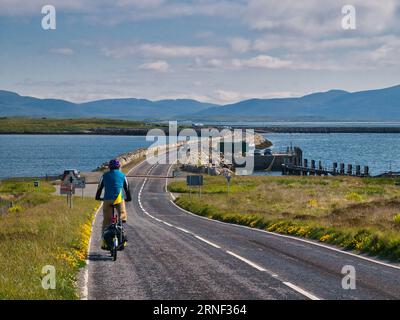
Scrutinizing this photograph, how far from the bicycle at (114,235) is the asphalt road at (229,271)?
331mm

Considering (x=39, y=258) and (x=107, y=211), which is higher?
(x=107, y=211)

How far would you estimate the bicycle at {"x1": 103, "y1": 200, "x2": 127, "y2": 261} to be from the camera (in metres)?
14.7

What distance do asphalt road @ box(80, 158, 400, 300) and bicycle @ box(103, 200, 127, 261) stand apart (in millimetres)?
331

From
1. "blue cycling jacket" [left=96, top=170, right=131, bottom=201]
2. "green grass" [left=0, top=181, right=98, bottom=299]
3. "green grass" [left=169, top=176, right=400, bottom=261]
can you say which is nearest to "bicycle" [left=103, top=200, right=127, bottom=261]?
"blue cycling jacket" [left=96, top=170, right=131, bottom=201]

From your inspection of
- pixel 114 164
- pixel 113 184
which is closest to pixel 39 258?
pixel 113 184

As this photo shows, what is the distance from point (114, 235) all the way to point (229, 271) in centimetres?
312

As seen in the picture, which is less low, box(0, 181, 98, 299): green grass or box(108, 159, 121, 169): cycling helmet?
box(108, 159, 121, 169): cycling helmet

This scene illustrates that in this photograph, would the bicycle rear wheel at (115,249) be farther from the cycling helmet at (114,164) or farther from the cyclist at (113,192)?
the cycling helmet at (114,164)

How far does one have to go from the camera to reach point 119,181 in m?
15.1

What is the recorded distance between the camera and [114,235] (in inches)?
587
